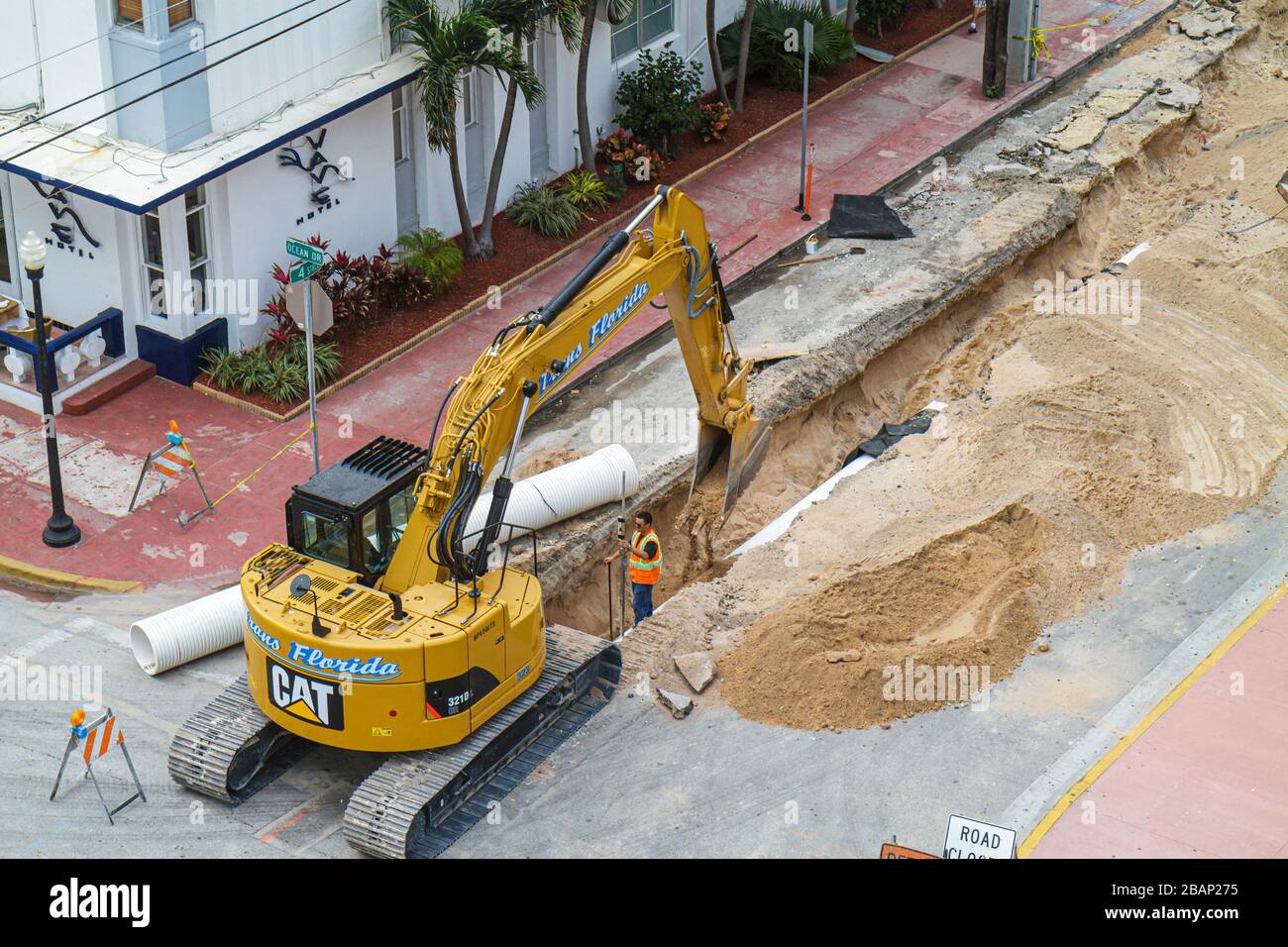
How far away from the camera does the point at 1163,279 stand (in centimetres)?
2830

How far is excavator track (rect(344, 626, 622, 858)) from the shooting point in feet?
56.3

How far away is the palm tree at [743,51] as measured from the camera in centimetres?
3400

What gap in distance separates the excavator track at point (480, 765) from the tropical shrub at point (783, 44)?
1917 centimetres

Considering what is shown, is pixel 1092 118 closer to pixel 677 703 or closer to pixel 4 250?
pixel 677 703

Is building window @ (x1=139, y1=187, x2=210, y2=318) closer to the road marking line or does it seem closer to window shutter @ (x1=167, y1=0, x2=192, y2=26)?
window shutter @ (x1=167, y1=0, x2=192, y2=26)

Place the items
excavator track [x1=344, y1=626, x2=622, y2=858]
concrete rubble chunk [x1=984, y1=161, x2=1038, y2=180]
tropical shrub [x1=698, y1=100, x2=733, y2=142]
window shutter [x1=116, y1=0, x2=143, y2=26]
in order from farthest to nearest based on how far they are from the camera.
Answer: tropical shrub [x1=698, y1=100, x2=733, y2=142] → concrete rubble chunk [x1=984, y1=161, x2=1038, y2=180] → window shutter [x1=116, y1=0, x2=143, y2=26] → excavator track [x1=344, y1=626, x2=622, y2=858]

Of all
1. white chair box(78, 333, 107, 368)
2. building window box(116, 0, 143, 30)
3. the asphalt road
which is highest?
building window box(116, 0, 143, 30)

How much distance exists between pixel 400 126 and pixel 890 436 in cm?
966

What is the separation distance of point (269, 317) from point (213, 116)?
308 centimetres

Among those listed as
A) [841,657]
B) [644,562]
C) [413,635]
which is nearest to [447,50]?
[644,562]

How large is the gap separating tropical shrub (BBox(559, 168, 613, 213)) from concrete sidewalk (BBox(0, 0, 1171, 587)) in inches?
44.1

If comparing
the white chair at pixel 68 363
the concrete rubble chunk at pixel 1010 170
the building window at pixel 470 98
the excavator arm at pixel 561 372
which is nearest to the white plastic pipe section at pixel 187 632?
the excavator arm at pixel 561 372

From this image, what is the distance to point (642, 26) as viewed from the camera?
3362cm

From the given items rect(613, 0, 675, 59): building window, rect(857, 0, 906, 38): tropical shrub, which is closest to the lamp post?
rect(613, 0, 675, 59): building window
